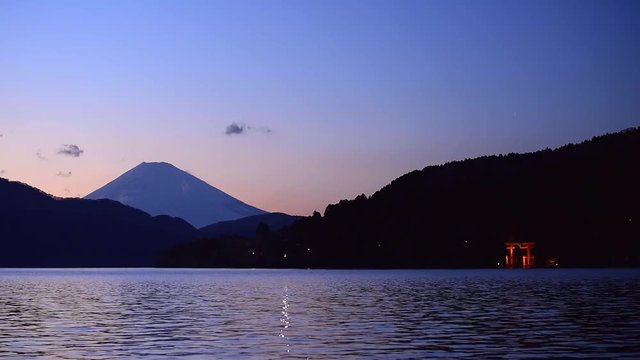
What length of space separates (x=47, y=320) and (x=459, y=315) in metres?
27.1

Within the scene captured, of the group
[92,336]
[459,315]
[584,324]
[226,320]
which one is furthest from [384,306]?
[92,336]

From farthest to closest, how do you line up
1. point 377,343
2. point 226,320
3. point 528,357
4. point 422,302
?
point 422,302
point 226,320
point 377,343
point 528,357

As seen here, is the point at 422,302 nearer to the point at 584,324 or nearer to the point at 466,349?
the point at 584,324

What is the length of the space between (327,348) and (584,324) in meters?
18.4

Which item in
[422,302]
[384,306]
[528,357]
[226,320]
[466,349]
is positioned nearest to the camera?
[528,357]

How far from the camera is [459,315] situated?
63406 mm

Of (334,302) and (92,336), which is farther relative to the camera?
(334,302)

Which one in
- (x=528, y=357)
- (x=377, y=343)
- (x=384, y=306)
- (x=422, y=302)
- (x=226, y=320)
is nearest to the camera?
(x=528, y=357)

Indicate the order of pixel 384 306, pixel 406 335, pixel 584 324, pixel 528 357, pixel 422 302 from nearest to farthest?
pixel 528 357, pixel 406 335, pixel 584 324, pixel 384 306, pixel 422 302

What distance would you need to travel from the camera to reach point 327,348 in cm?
4203

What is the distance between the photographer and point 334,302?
84625mm

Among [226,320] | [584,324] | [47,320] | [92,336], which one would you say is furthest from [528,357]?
[47,320]

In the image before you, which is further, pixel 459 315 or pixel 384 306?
pixel 384 306

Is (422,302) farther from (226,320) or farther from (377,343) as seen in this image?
(377,343)
